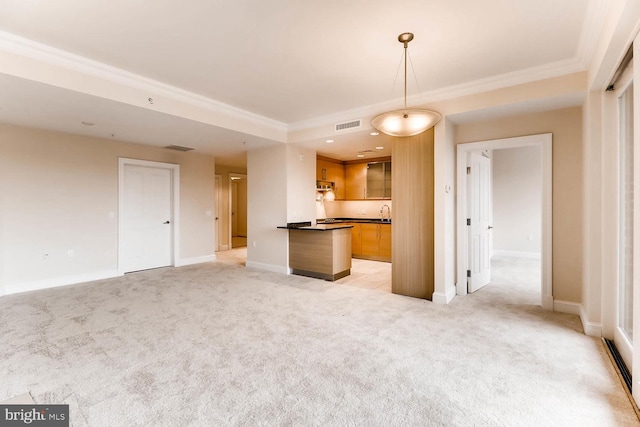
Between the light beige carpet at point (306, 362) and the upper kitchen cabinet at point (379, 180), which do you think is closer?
the light beige carpet at point (306, 362)

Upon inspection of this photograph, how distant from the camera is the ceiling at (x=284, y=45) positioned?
2398 millimetres

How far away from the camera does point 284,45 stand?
2.93 meters

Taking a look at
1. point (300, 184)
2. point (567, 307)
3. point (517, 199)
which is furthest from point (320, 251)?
point (517, 199)

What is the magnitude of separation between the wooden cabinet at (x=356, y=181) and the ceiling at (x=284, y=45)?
3.73m

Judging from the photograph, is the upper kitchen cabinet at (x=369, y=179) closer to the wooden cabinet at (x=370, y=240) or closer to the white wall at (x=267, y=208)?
the wooden cabinet at (x=370, y=240)

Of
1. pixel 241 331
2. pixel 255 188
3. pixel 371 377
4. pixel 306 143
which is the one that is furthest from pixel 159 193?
pixel 371 377

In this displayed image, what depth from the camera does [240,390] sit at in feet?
6.95

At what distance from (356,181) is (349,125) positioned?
3.42 metres

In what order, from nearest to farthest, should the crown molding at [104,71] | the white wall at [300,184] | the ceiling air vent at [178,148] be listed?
the crown molding at [104,71]
the white wall at [300,184]
the ceiling air vent at [178,148]

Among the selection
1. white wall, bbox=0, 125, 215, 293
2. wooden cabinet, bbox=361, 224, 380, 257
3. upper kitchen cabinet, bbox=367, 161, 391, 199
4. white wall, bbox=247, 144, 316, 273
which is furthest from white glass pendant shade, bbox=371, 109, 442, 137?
white wall, bbox=0, 125, 215, 293

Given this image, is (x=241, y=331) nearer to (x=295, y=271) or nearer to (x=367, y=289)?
(x=367, y=289)

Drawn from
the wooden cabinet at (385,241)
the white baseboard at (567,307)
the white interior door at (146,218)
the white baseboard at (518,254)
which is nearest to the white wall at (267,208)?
the white interior door at (146,218)

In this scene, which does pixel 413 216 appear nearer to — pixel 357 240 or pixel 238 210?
pixel 357 240

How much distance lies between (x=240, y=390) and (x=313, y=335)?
104 centimetres
